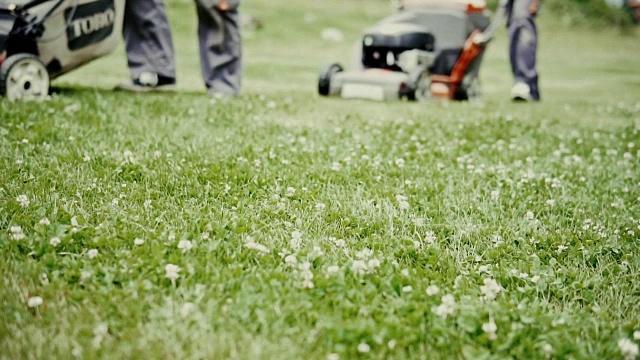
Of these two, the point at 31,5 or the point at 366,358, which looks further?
the point at 31,5

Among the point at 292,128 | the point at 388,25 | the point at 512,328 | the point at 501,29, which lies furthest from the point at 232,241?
the point at 501,29

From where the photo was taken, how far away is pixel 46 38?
573 cm

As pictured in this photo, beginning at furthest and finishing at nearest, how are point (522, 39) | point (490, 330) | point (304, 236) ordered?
point (522, 39), point (304, 236), point (490, 330)

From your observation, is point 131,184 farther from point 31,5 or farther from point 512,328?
point 31,5

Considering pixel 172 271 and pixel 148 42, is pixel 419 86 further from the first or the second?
pixel 172 271

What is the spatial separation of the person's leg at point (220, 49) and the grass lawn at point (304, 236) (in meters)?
1.40

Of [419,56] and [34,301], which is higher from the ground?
[419,56]

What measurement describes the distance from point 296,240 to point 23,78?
4.11 metres

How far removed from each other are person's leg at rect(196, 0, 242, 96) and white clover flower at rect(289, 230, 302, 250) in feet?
15.7

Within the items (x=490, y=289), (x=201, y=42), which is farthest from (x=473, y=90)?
(x=490, y=289)

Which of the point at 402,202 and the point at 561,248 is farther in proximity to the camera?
the point at 402,202

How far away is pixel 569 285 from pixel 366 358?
115cm

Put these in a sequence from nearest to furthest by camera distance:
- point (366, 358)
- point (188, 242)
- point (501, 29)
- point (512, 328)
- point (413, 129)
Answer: point (366, 358) < point (512, 328) < point (188, 242) < point (413, 129) < point (501, 29)

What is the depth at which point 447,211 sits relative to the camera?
11.3 feet
